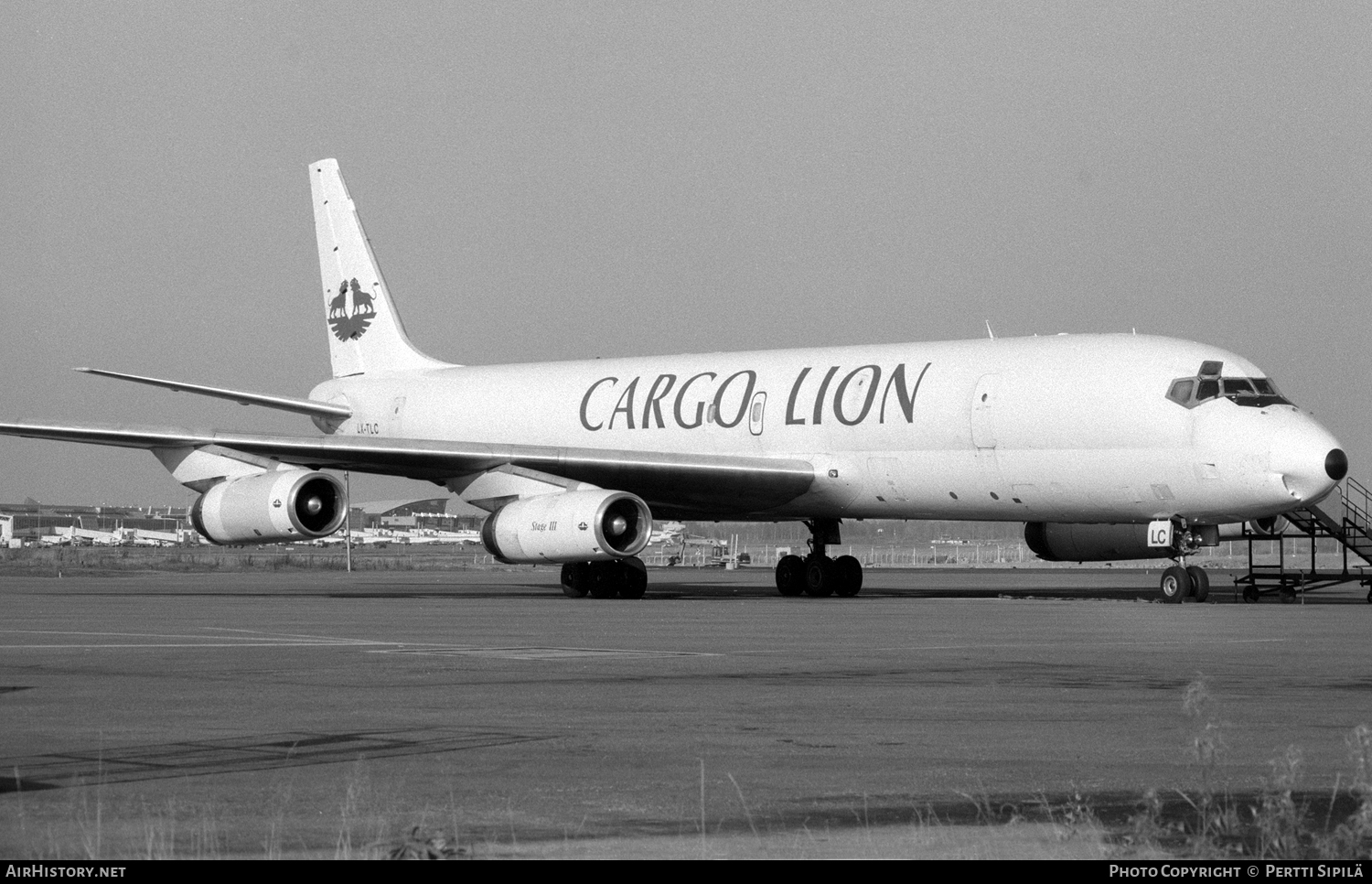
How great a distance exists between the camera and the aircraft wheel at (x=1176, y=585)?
83.0 feet

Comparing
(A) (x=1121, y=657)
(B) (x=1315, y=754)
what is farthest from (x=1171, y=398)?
(B) (x=1315, y=754)

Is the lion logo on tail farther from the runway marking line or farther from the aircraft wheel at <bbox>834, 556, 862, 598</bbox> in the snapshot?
the runway marking line

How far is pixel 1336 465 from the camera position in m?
23.9

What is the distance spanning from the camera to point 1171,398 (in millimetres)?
25016

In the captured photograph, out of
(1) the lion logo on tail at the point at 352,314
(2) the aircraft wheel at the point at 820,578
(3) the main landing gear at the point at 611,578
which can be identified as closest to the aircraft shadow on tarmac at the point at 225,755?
(3) the main landing gear at the point at 611,578

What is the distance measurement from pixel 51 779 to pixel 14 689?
14.5ft

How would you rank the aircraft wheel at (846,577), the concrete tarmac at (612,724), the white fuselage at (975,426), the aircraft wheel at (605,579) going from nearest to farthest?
the concrete tarmac at (612,724) < the white fuselage at (975,426) < the aircraft wheel at (605,579) < the aircraft wheel at (846,577)

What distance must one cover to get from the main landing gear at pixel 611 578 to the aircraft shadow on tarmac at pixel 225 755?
19222mm

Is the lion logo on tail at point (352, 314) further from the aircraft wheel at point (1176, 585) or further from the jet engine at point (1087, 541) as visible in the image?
the aircraft wheel at point (1176, 585)

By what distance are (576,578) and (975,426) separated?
731cm

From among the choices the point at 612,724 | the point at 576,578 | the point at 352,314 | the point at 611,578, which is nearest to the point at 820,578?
the point at 611,578

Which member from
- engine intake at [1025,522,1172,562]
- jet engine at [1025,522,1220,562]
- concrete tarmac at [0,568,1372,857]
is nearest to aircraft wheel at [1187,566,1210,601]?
jet engine at [1025,522,1220,562]

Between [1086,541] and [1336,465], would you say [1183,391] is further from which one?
[1086,541]

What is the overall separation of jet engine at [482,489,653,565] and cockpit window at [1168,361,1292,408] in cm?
786
